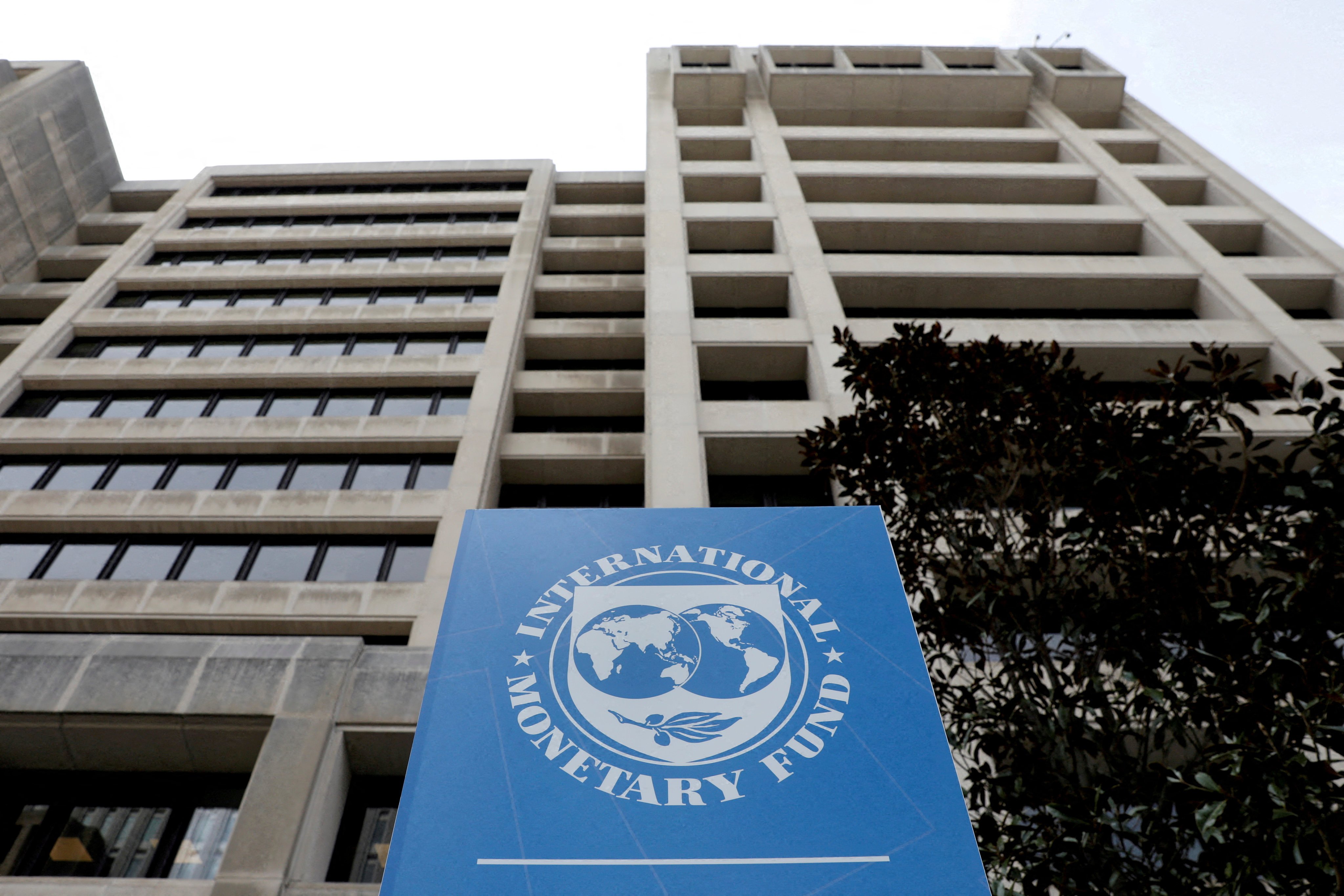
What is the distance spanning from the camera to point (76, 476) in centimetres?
2206

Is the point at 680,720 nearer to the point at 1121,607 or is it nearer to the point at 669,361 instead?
the point at 1121,607

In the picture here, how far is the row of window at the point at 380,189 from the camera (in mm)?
35344

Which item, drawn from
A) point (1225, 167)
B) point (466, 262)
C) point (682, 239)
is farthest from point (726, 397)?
point (1225, 167)

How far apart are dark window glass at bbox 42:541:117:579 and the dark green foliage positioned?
19.5 m

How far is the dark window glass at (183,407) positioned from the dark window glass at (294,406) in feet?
6.79

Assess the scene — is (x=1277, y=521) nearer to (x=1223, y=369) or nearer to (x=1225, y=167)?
(x=1223, y=369)

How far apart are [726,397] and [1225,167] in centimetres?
2293

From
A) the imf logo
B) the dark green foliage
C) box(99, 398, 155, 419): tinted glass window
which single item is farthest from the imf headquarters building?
the dark green foliage

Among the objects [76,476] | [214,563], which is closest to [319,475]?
[214,563]

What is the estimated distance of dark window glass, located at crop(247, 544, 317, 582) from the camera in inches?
766

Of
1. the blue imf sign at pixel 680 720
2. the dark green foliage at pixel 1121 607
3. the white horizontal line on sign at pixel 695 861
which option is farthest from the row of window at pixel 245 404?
the white horizontal line on sign at pixel 695 861

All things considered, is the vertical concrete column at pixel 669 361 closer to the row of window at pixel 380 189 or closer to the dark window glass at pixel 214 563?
the row of window at pixel 380 189

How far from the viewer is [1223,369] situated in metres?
7.65

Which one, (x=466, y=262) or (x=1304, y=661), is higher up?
(x=466, y=262)
